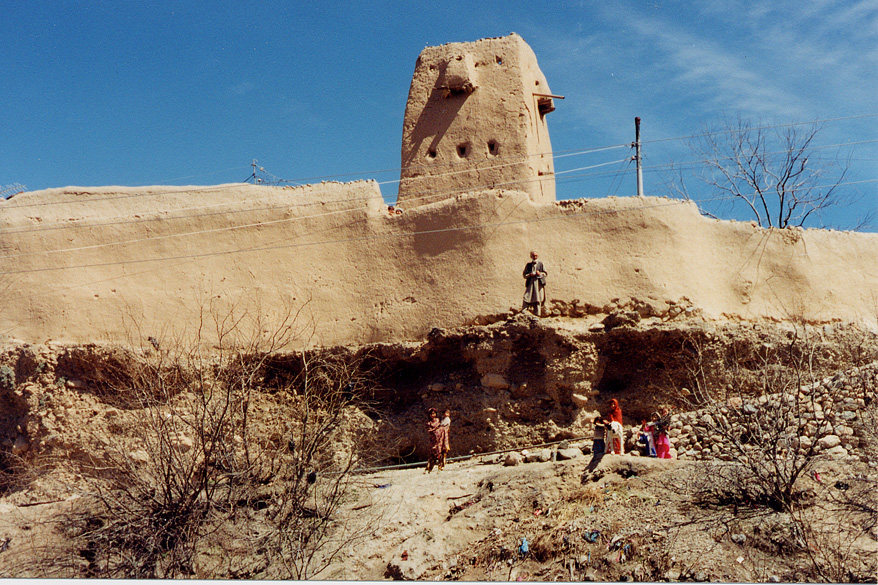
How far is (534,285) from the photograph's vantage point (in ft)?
49.3

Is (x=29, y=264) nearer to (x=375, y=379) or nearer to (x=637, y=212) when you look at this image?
(x=375, y=379)

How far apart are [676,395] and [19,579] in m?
9.34

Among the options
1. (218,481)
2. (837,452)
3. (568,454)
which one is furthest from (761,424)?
(218,481)

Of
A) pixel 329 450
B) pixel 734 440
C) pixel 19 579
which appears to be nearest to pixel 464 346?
pixel 329 450

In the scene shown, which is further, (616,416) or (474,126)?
(474,126)

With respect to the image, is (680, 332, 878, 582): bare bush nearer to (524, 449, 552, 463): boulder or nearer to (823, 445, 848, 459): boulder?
(823, 445, 848, 459): boulder

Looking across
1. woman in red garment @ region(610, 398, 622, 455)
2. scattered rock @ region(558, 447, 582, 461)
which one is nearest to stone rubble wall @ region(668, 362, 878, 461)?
woman in red garment @ region(610, 398, 622, 455)

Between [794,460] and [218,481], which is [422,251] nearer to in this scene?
[218,481]

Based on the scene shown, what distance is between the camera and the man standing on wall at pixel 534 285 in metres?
15.0

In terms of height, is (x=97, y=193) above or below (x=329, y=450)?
above

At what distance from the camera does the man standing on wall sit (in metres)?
15.0

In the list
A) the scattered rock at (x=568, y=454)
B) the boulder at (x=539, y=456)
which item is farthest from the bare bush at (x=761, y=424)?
the boulder at (x=539, y=456)

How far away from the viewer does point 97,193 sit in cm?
1736

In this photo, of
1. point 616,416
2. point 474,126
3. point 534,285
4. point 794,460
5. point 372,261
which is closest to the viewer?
point 794,460
